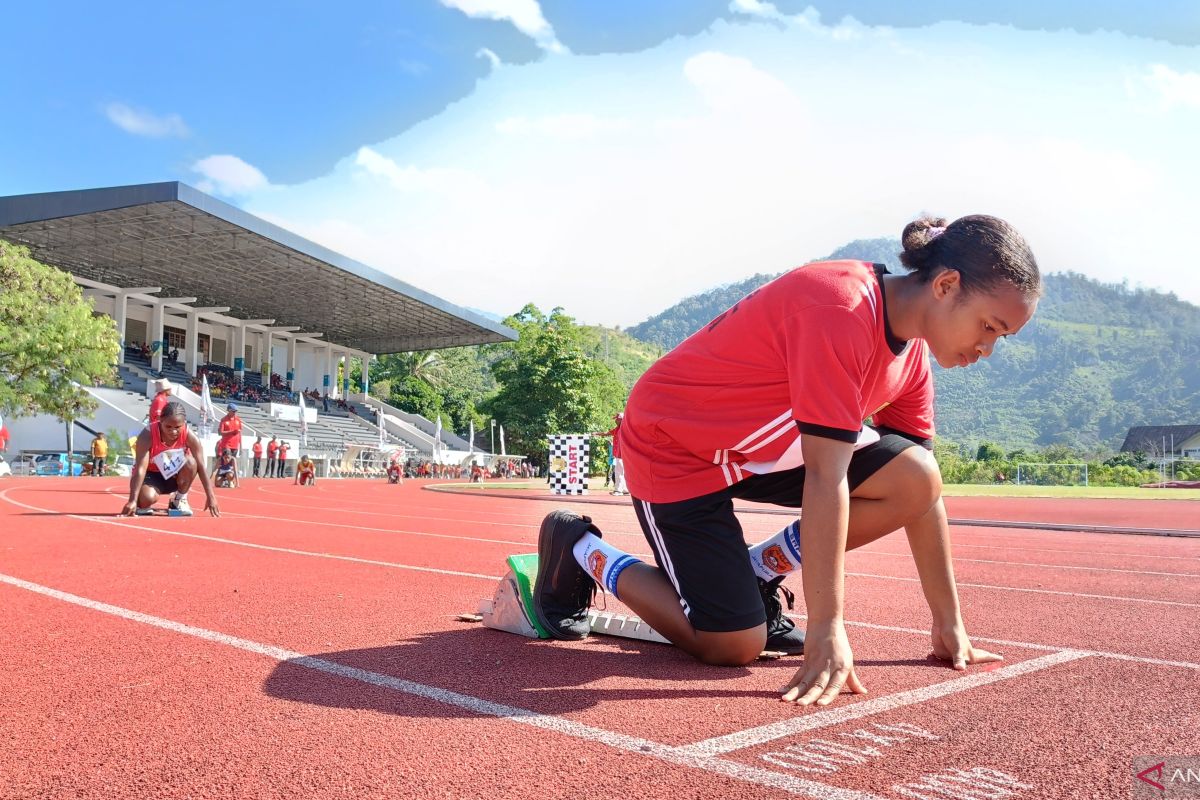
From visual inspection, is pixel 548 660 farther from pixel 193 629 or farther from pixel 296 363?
pixel 296 363

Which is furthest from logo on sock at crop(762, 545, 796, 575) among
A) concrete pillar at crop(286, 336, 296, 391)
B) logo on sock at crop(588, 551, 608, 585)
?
concrete pillar at crop(286, 336, 296, 391)

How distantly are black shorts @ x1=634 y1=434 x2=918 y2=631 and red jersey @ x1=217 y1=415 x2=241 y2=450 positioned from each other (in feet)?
48.4

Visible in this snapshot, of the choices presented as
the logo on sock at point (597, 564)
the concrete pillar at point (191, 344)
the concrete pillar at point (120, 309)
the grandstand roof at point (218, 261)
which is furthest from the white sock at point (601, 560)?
the concrete pillar at point (191, 344)

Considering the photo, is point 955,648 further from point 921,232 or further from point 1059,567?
point 1059,567

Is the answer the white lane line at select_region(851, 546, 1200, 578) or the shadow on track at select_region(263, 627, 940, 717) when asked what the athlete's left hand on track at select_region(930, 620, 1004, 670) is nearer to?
the shadow on track at select_region(263, 627, 940, 717)

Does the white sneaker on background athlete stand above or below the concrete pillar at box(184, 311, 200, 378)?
below

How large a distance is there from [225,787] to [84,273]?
42465 millimetres

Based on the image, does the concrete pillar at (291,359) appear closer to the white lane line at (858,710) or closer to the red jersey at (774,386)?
the red jersey at (774,386)

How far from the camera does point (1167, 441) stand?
87.6 meters

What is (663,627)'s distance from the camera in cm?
319

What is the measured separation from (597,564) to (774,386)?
987 mm

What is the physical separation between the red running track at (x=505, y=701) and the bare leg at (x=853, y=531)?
88 millimetres

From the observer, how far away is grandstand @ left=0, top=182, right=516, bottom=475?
3023 centimetres

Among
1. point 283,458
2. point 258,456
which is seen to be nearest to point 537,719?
point 258,456
